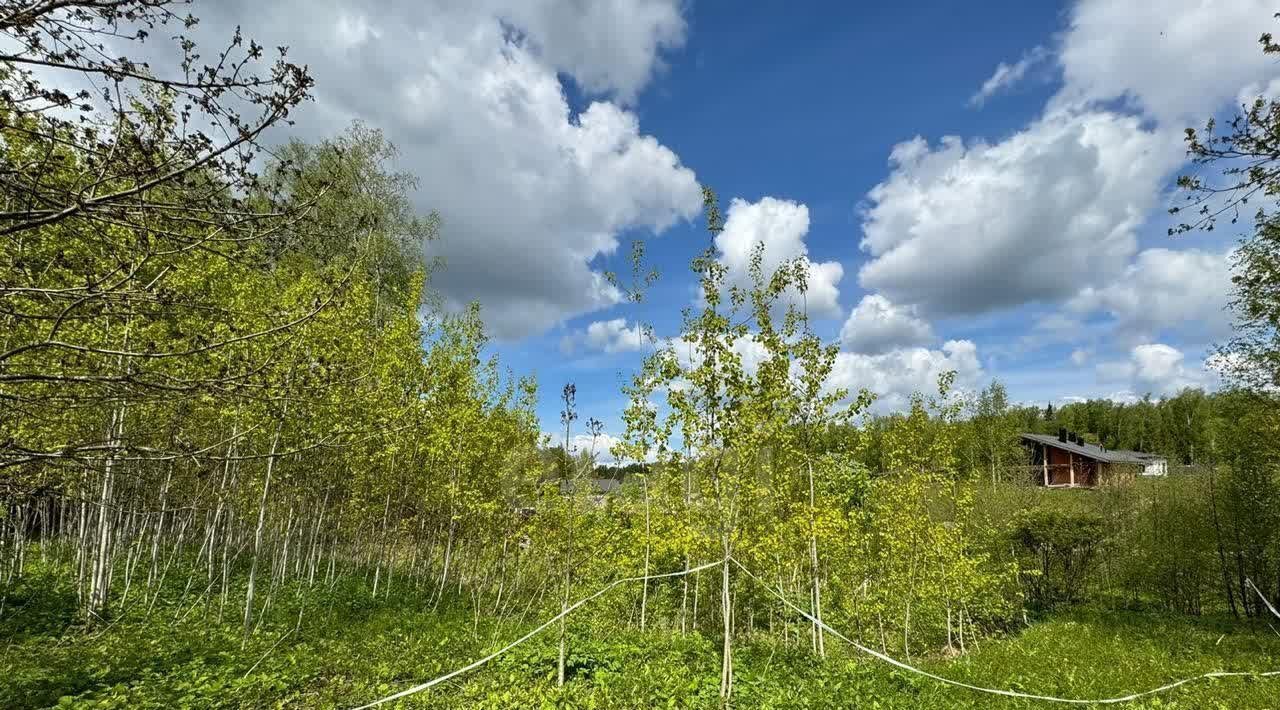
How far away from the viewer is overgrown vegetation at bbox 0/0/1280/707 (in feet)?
9.85

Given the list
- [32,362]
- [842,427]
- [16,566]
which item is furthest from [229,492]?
[842,427]

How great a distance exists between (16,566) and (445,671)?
1005 cm

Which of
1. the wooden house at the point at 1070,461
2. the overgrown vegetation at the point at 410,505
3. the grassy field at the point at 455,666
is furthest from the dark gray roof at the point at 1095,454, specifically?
the grassy field at the point at 455,666

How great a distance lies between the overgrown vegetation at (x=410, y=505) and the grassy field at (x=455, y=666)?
0.07 meters

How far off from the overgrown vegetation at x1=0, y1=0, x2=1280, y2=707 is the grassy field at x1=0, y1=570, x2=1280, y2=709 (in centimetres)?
7

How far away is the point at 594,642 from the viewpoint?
892 centimetres

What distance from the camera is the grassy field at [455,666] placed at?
21.3ft

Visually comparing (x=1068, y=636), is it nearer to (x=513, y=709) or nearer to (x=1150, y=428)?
(x=513, y=709)

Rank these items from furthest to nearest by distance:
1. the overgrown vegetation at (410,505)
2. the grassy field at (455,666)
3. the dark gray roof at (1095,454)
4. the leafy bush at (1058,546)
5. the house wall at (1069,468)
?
the house wall at (1069,468) < the dark gray roof at (1095,454) < the leafy bush at (1058,546) < the grassy field at (455,666) < the overgrown vegetation at (410,505)

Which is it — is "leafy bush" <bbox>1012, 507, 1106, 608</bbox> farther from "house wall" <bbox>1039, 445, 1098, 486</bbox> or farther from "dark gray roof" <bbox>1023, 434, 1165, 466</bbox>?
"house wall" <bbox>1039, 445, 1098, 486</bbox>

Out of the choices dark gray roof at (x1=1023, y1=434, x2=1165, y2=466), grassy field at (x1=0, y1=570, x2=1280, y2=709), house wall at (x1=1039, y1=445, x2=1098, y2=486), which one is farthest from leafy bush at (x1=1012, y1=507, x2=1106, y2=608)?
house wall at (x1=1039, y1=445, x2=1098, y2=486)

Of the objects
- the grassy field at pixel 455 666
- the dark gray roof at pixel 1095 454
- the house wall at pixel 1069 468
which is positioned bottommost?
the grassy field at pixel 455 666

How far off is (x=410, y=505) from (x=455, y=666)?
9.47 meters

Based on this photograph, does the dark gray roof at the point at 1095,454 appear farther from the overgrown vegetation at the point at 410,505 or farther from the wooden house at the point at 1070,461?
the overgrown vegetation at the point at 410,505
